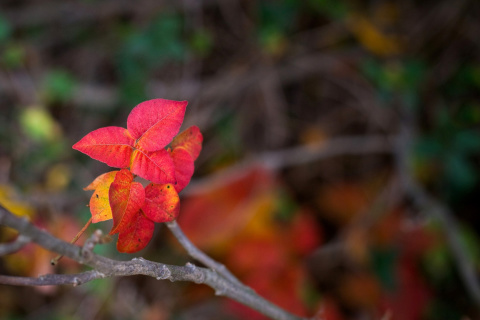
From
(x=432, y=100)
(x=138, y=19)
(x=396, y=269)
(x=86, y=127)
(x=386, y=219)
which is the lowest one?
(x=396, y=269)

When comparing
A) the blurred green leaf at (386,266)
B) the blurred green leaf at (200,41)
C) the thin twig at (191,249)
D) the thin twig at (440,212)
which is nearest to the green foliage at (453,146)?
the thin twig at (440,212)

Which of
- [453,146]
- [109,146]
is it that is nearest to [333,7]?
[453,146]

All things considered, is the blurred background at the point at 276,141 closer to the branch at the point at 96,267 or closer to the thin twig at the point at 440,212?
the thin twig at the point at 440,212

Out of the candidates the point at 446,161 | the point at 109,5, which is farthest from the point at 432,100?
the point at 109,5

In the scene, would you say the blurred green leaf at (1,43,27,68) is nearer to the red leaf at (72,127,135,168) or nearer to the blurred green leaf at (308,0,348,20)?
the blurred green leaf at (308,0,348,20)

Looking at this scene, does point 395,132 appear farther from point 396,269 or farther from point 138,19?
point 138,19

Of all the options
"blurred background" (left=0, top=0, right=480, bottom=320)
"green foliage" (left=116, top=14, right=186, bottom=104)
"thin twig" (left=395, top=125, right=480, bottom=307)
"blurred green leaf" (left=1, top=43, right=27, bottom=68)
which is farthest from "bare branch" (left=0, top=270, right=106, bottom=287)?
"blurred green leaf" (left=1, top=43, right=27, bottom=68)
